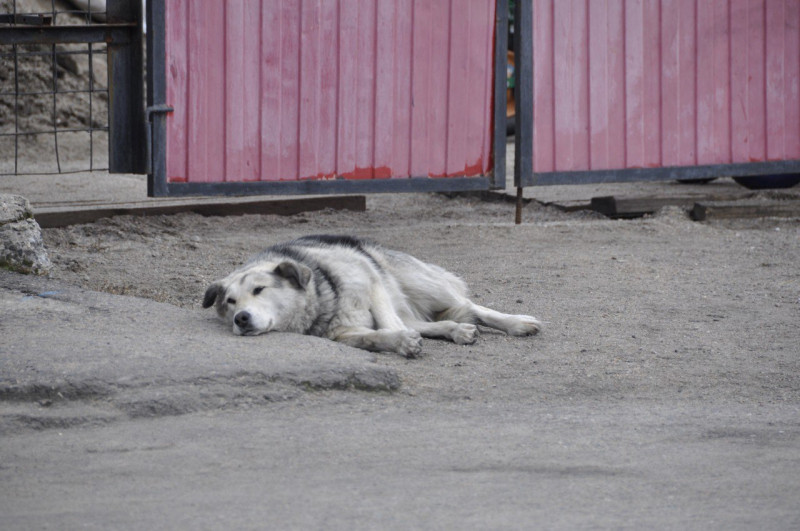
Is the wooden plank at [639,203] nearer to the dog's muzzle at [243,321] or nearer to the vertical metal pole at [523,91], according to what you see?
the vertical metal pole at [523,91]

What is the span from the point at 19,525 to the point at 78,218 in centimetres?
556

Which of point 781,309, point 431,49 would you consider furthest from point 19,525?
point 431,49

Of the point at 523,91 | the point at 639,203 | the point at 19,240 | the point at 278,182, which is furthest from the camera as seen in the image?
the point at 639,203

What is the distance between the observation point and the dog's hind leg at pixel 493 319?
5363 mm

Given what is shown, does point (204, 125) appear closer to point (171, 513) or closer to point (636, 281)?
point (636, 281)

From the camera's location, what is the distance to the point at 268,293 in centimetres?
501

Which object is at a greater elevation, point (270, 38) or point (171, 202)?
point (270, 38)

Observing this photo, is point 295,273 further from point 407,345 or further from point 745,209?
point 745,209

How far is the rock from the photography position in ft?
18.9

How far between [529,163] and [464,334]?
3835 millimetres

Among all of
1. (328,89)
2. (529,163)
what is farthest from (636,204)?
(328,89)

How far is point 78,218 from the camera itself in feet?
26.5

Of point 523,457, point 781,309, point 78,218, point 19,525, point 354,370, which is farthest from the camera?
point 78,218

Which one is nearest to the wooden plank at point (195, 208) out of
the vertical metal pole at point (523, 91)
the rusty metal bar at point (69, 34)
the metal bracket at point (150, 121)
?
the metal bracket at point (150, 121)
